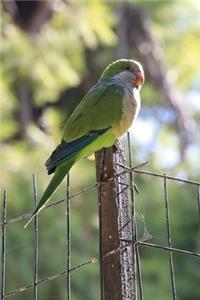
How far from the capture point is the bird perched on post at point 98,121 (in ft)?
9.85

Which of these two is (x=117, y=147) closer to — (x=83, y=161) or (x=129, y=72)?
(x=129, y=72)

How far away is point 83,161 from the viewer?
676 cm

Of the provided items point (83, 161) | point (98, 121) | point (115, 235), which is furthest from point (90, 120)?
point (83, 161)

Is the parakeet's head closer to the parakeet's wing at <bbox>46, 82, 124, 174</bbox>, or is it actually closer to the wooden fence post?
the parakeet's wing at <bbox>46, 82, 124, 174</bbox>

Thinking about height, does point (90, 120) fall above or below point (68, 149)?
above

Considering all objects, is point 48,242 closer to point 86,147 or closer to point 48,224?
point 48,224

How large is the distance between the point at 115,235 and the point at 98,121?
0.65 metres

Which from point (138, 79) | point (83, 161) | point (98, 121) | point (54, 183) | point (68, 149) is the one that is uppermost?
point (83, 161)

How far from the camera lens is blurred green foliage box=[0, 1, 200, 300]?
19.4ft

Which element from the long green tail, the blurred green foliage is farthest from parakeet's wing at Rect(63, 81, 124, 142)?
the blurred green foliage

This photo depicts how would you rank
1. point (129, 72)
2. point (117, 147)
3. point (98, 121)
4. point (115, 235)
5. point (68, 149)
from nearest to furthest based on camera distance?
point (115, 235) < point (117, 147) < point (68, 149) < point (98, 121) < point (129, 72)

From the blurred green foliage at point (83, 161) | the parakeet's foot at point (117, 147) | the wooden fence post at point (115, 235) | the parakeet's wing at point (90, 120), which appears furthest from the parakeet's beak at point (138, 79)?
the blurred green foliage at point (83, 161)

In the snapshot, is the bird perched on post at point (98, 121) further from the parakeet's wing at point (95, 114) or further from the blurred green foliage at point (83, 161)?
the blurred green foliage at point (83, 161)

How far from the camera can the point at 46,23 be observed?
8562 millimetres
